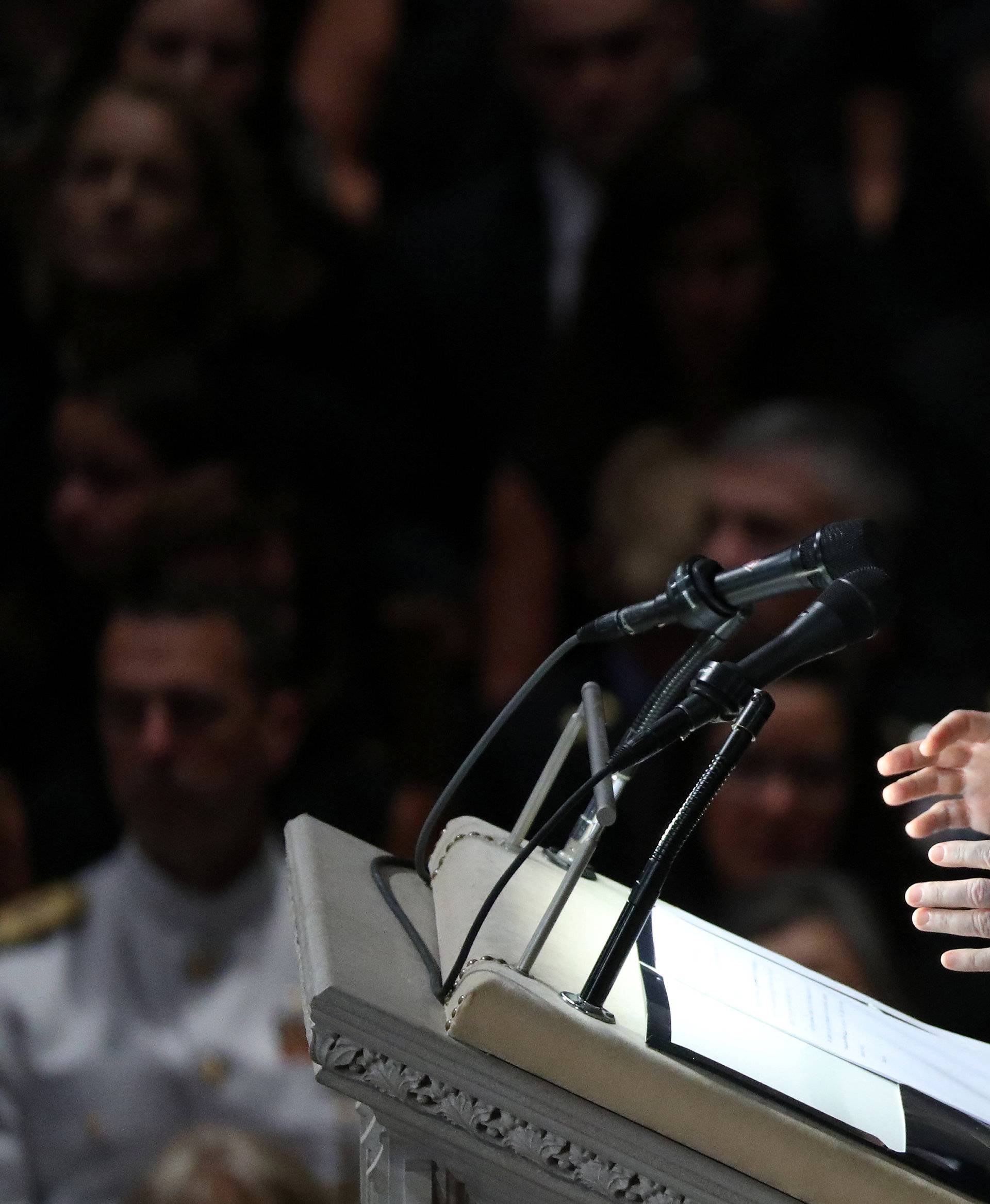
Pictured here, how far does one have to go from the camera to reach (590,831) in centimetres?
124

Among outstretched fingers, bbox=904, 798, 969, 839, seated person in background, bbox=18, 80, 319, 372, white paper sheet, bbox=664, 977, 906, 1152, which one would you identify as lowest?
white paper sheet, bbox=664, 977, 906, 1152

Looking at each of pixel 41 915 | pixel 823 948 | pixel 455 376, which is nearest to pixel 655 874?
pixel 823 948

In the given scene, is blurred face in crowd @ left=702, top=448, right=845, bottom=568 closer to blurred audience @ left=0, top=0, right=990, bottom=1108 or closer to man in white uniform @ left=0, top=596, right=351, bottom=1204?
blurred audience @ left=0, top=0, right=990, bottom=1108

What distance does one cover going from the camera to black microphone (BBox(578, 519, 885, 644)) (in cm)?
126

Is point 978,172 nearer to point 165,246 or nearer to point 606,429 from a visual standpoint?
point 606,429

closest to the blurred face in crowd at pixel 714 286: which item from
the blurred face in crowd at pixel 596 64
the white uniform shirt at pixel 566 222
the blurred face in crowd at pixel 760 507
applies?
the white uniform shirt at pixel 566 222

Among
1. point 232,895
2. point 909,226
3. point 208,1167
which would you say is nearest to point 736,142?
point 909,226

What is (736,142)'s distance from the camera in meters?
4.16

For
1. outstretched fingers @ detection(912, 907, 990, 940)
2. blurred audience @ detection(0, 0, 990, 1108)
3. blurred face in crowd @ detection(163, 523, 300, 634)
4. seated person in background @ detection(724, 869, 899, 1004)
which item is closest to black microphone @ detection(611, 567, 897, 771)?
outstretched fingers @ detection(912, 907, 990, 940)

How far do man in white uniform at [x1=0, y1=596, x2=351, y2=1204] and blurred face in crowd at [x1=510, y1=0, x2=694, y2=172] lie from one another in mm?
1644

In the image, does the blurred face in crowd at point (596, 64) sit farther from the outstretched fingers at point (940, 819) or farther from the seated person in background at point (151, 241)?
the outstretched fingers at point (940, 819)

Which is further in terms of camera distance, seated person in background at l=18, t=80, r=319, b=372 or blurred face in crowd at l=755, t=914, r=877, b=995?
seated person in background at l=18, t=80, r=319, b=372

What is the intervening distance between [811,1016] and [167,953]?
2.17 m

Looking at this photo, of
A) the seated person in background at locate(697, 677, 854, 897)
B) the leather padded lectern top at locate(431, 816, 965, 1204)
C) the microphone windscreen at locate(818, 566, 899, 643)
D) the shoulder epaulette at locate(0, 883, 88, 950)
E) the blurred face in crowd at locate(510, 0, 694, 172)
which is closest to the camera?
the leather padded lectern top at locate(431, 816, 965, 1204)
